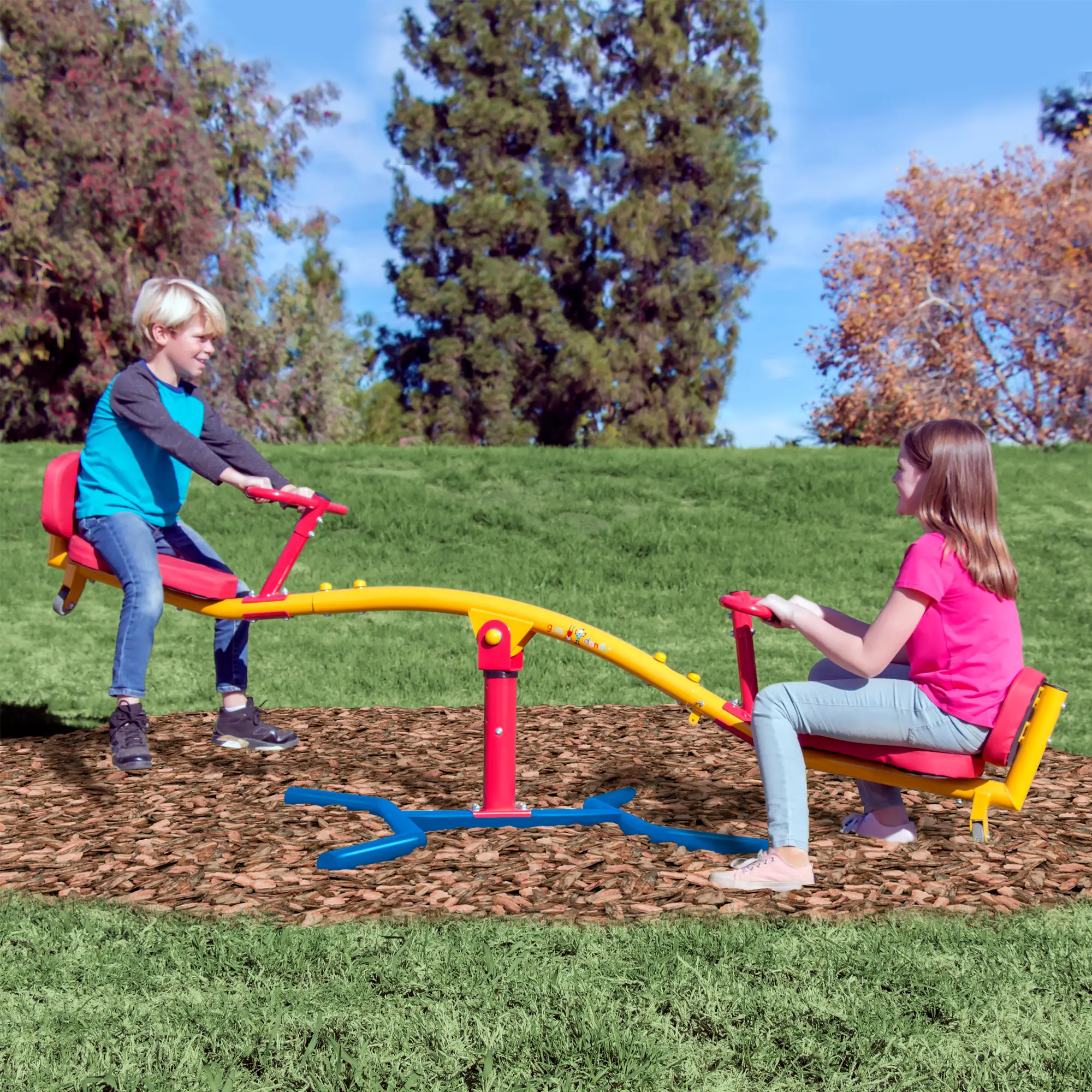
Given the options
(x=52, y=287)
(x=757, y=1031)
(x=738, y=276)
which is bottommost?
(x=757, y=1031)

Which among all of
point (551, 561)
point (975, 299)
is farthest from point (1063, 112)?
point (551, 561)

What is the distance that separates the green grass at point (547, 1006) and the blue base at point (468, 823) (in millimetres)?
644

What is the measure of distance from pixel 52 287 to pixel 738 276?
55.1 feet

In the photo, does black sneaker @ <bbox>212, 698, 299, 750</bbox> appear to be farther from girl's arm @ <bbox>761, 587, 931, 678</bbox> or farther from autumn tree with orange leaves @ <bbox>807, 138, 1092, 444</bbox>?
autumn tree with orange leaves @ <bbox>807, 138, 1092, 444</bbox>

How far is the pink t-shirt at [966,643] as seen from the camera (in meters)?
3.70

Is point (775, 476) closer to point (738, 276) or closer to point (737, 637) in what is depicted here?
point (737, 637)

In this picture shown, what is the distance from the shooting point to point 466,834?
4.45 m

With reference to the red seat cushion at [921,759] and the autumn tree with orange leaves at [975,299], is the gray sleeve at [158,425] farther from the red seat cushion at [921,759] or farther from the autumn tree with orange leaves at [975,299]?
the autumn tree with orange leaves at [975,299]

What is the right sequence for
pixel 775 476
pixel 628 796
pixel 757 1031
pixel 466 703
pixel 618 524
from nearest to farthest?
1. pixel 757 1031
2. pixel 628 796
3. pixel 466 703
4. pixel 618 524
5. pixel 775 476

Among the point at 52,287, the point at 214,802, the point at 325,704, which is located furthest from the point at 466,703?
the point at 52,287

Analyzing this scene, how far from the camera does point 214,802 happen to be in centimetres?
504

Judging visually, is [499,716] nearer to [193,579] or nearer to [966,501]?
[193,579]

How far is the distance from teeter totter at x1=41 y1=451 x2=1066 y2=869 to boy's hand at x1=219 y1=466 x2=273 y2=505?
4 cm

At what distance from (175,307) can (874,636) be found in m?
3.12
